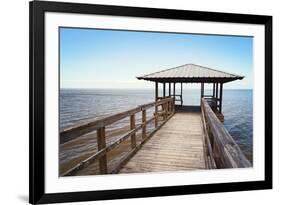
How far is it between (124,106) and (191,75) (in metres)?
0.53

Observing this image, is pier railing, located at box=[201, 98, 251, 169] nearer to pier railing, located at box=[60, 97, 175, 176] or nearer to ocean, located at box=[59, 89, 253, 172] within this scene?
ocean, located at box=[59, 89, 253, 172]

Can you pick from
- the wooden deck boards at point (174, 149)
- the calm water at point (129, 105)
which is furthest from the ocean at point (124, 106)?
the wooden deck boards at point (174, 149)

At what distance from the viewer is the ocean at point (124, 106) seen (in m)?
2.71

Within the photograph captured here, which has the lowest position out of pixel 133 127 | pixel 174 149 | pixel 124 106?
pixel 174 149

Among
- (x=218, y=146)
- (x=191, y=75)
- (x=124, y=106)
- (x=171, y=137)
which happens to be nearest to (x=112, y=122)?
(x=124, y=106)

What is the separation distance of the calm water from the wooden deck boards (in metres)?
0.19

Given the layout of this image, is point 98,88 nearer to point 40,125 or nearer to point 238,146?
point 40,125

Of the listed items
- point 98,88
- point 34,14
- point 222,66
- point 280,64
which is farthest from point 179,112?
point 34,14

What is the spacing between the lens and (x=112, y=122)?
112 inches

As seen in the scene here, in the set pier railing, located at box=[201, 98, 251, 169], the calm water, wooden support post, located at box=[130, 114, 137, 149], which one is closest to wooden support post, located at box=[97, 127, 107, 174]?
the calm water

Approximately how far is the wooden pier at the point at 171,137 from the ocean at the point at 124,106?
48mm

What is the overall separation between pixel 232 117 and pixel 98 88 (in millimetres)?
1042

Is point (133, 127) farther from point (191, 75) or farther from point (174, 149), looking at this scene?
point (191, 75)

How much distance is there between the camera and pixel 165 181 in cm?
290
